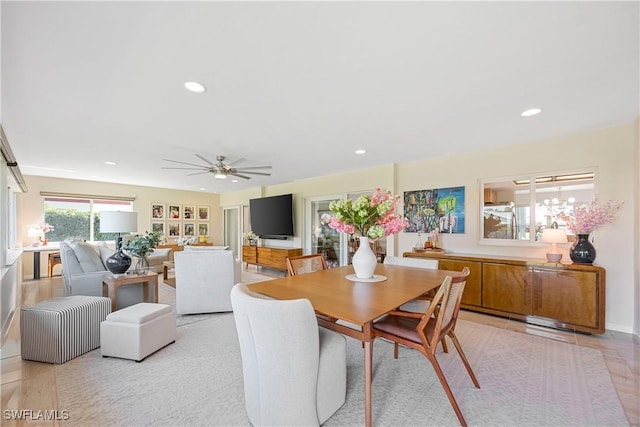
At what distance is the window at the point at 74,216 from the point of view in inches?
253

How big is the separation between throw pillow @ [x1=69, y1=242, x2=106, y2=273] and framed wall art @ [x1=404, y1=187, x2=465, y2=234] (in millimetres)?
4961

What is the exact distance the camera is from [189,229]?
28.5 ft

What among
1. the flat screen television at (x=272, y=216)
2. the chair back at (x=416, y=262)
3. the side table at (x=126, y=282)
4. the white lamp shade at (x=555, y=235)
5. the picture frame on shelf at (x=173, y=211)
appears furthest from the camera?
the picture frame on shelf at (x=173, y=211)

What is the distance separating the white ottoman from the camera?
2273 millimetres

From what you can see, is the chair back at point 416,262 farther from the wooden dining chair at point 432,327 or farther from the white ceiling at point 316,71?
the white ceiling at point 316,71

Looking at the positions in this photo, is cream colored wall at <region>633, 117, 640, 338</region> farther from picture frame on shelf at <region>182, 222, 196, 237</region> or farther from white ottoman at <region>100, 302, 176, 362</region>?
picture frame on shelf at <region>182, 222, 196, 237</region>

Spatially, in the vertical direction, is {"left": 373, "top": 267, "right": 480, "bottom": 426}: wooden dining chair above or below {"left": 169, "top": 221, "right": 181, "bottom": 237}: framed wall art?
below

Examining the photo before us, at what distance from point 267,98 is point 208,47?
0.73 metres

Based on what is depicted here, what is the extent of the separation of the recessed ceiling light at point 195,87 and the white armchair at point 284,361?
5.48 feet

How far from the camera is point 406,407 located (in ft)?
5.73

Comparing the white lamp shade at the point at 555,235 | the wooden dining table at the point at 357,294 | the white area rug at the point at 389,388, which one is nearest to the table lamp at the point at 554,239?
the white lamp shade at the point at 555,235

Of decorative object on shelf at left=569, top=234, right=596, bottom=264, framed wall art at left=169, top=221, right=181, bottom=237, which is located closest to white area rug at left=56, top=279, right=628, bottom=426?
decorative object on shelf at left=569, top=234, right=596, bottom=264

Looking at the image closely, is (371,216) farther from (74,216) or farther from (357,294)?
(74,216)

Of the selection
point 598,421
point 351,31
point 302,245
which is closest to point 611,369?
point 598,421
